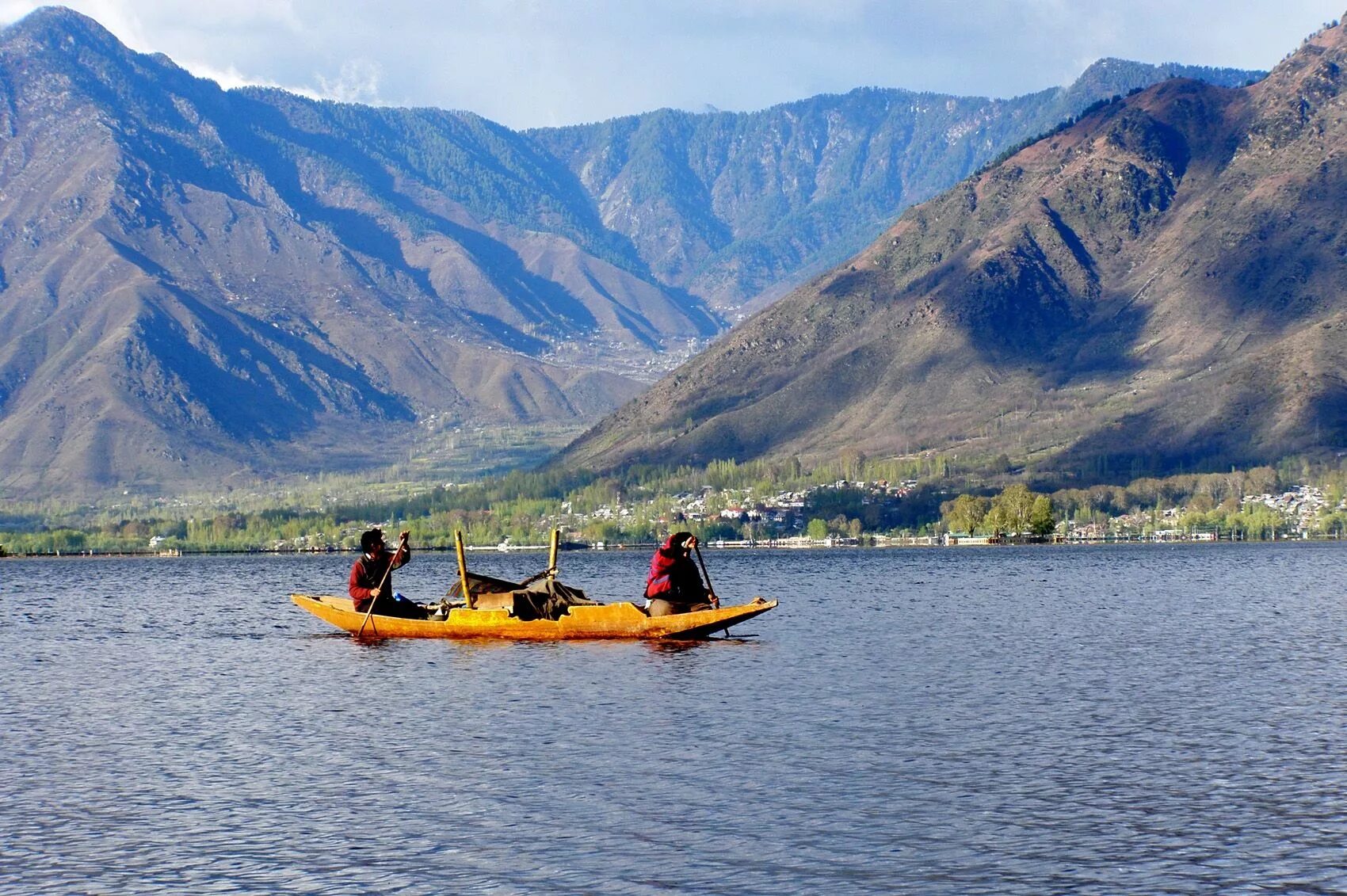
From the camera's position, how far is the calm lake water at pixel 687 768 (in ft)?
165

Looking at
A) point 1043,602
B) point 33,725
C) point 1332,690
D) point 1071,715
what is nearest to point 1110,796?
point 1071,715

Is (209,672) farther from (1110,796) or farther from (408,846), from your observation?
(1110,796)

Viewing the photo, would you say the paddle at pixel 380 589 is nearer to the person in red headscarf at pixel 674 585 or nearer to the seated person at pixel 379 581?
the seated person at pixel 379 581

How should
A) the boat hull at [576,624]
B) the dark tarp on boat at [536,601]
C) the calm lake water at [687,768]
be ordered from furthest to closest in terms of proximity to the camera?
the dark tarp on boat at [536,601] → the boat hull at [576,624] → the calm lake water at [687,768]

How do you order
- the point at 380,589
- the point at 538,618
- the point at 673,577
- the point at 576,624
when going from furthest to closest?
the point at 380,589 < the point at 538,618 < the point at 576,624 < the point at 673,577

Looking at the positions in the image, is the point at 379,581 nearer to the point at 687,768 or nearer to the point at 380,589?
the point at 380,589

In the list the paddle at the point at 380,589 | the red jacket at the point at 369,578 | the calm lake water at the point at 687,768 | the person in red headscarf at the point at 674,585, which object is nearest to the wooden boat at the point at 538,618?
the paddle at the point at 380,589

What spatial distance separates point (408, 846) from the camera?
53469 millimetres

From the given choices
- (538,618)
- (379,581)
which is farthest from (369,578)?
(538,618)

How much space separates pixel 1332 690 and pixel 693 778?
37.9 m

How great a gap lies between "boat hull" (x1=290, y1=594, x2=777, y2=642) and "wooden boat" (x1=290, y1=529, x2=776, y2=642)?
49mm

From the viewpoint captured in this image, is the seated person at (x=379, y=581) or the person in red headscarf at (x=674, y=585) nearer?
the person in red headscarf at (x=674, y=585)

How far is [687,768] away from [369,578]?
59.6 meters

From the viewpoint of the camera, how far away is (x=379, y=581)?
120 m
